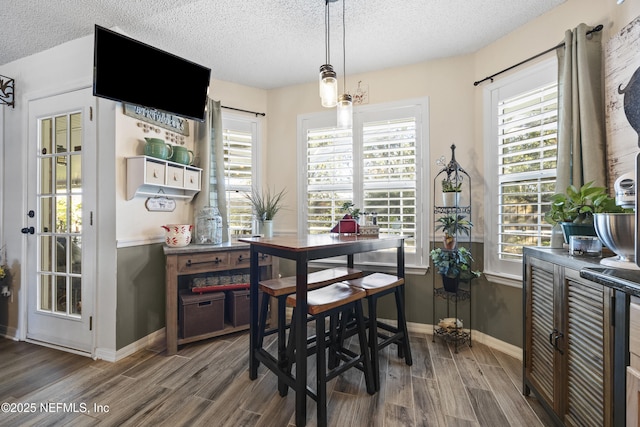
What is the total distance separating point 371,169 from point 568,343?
205 centimetres

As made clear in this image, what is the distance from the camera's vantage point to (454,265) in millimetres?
2416

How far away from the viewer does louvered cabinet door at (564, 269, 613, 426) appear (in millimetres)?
1114

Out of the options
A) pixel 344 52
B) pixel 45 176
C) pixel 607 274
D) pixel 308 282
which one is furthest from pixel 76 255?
pixel 607 274

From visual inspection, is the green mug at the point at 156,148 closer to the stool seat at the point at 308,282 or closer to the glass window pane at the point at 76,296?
the glass window pane at the point at 76,296

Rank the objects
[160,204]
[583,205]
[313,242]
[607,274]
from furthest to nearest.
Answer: [160,204], [313,242], [583,205], [607,274]

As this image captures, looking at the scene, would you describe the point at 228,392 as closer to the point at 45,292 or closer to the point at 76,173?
the point at 45,292

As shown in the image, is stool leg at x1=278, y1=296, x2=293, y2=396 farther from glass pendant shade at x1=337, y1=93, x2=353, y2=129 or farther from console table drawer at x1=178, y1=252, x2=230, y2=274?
glass pendant shade at x1=337, y1=93, x2=353, y2=129

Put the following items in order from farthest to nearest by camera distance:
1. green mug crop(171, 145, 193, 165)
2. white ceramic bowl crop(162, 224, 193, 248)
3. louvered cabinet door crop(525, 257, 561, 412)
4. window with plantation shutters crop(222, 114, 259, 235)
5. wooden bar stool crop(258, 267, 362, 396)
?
window with plantation shutters crop(222, 114, 259, 235) < green mug crop(171, 145, 193, 165) < white ceramic bowl crop(162, 224, 193, 248) < wooden bar stool crop(258, 267, 362, 396) < louvered cabinet door crop(525, 257, 561, 412)

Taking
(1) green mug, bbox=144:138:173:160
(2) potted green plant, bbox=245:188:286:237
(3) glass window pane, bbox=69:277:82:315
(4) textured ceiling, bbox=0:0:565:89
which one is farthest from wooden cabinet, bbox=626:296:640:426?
(3) glass window pane, bbox=69:277:82:315

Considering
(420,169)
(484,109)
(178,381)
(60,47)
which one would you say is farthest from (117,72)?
(484,109)

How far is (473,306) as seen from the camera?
2.68m

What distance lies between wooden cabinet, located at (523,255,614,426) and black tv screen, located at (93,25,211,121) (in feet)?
9.49

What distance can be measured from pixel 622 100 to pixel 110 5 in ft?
11.0

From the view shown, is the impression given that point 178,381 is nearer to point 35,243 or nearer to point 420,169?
point 35,243
